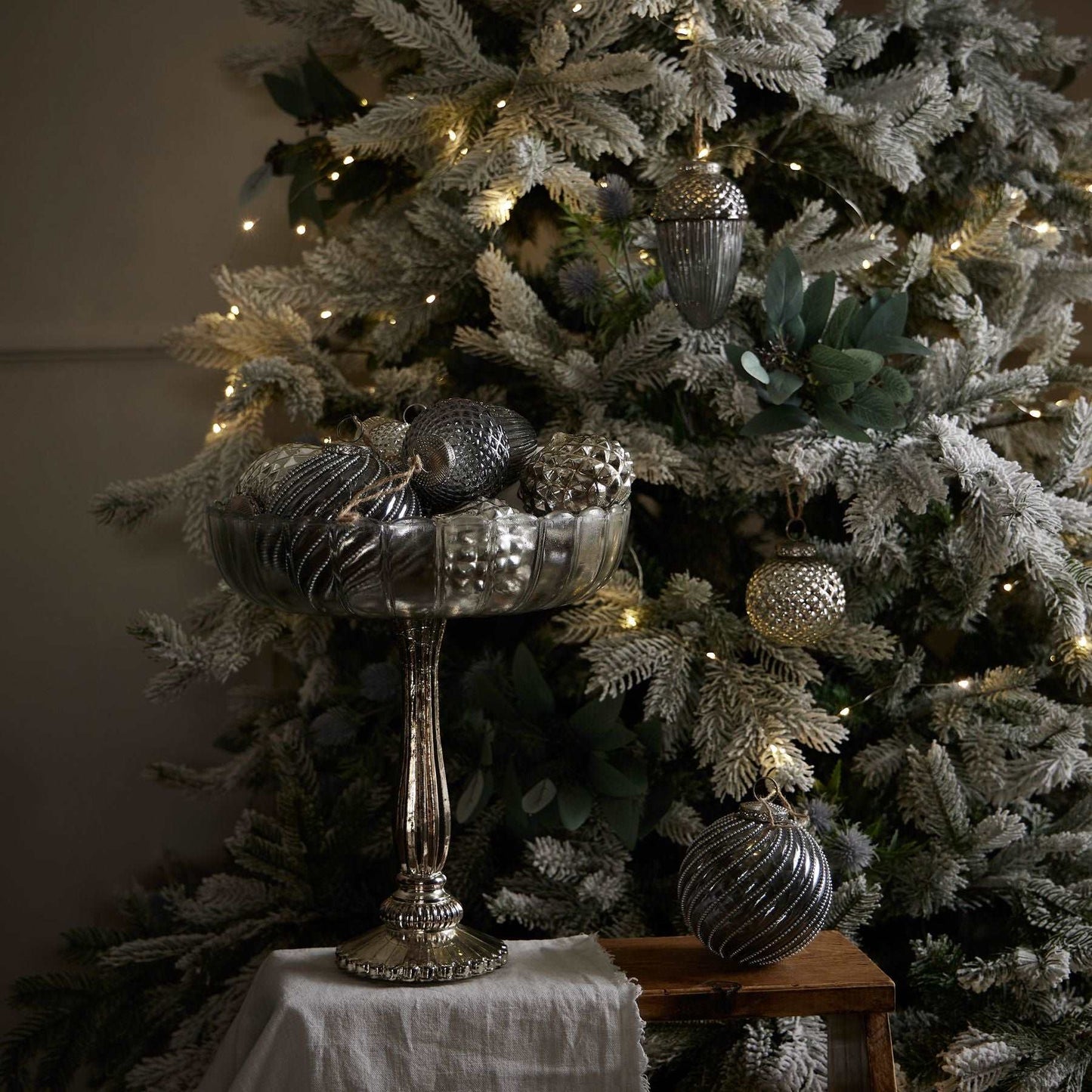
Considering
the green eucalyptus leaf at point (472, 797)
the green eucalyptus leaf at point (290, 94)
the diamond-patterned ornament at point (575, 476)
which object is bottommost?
the green eucalyptus leaf at point (472, 797)

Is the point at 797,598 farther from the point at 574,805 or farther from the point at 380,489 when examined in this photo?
the point at 380,489

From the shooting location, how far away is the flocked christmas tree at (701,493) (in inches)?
41.9

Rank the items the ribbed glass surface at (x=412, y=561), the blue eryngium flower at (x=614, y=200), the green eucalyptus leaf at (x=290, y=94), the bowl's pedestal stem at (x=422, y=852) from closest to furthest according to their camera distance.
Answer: the ribbed glass surface at (x=412, y=561) → the bowl's pedestal stem at (x=422, y=852) → the blue eryngium flower at (x=614, y=200) → the green eucalyptus leaf at (x=290, y=94)

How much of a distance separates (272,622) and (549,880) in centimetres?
38

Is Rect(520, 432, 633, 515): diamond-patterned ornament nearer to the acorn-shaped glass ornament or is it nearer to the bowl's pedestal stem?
the bowl's pedestal stem

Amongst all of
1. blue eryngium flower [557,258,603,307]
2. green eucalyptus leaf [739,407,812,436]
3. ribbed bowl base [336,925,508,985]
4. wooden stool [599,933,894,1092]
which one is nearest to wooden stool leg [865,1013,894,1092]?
wooden stool [599,933,894,1092]

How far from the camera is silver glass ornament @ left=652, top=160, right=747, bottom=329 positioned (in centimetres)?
102

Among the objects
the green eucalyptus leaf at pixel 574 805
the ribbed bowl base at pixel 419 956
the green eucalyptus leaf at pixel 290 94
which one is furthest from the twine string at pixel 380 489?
the green eucalyptus leaf at pixel 290 94

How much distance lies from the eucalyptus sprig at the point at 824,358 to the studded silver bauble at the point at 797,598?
0.11 metres

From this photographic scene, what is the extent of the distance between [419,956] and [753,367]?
0.50 metres

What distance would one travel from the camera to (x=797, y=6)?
1.19m

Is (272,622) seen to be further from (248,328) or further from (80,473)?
(80,473)

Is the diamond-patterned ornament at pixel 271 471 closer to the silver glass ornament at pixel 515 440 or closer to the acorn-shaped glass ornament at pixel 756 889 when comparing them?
the silver glass ornament at pixel 515 440

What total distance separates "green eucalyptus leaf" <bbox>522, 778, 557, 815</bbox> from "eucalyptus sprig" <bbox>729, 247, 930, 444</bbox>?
13.1 inches
